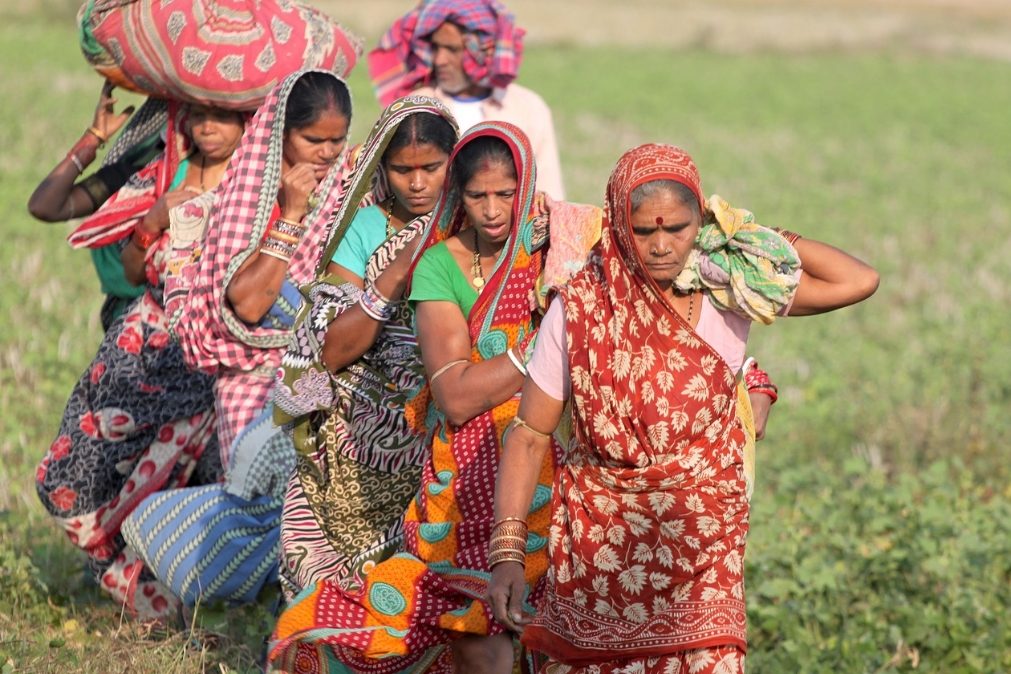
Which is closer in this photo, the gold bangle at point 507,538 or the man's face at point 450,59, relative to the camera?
the gold bangle at point 507,538

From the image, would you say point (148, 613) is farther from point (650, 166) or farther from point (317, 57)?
point (650, 166)

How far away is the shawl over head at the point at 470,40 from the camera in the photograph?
691 cm

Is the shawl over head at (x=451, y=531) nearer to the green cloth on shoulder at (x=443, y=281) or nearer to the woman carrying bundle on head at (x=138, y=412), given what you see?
the green cloth on shoulder at (x=443, y=281)

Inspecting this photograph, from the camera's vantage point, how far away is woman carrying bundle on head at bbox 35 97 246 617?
18.1ft

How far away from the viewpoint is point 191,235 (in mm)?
5211

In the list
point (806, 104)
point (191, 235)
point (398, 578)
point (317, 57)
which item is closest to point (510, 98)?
point (317, 57)

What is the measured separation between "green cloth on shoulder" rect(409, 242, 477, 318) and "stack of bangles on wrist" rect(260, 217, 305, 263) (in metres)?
0.93

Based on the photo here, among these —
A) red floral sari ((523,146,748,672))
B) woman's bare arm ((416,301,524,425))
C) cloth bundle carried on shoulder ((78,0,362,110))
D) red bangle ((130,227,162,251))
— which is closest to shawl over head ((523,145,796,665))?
red floral sari ((523,146,748,672))

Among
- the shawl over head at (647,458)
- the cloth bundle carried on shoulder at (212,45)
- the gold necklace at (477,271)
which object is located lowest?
the shawl over head at (647,458)

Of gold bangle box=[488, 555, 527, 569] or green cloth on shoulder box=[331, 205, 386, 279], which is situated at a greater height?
green cloth on shoulder box=[331, 205, 386, 279]

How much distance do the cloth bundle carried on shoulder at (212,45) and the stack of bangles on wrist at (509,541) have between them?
2172 mm

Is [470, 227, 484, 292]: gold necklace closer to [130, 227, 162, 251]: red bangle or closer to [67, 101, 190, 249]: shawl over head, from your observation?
[130, 227, 162, 251]: red bangle

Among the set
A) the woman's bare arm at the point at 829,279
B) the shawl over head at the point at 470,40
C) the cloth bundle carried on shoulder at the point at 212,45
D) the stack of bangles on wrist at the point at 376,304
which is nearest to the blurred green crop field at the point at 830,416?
the stack of bangles on wrist at the point at 376,304

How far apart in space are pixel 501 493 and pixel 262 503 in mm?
1851
